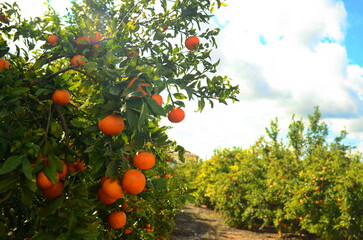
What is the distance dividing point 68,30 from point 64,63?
0.94m

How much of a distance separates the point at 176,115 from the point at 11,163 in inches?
39.9

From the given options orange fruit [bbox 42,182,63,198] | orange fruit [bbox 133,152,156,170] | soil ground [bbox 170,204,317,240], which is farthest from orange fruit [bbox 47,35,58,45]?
soil ground [bbox 170,204,317,240]

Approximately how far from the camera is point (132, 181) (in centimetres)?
165

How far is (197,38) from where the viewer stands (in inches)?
121

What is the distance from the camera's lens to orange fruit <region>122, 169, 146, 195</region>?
65.0 inches

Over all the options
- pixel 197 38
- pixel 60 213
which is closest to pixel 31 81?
pixel 60 213

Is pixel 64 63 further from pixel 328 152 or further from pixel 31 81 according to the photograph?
pixel 328 152

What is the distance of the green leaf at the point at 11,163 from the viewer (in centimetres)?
142

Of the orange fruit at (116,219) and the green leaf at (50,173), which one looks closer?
the green leaf at (50,173)

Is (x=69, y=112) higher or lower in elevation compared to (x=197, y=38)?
lower

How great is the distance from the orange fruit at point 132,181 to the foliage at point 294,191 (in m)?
4.00

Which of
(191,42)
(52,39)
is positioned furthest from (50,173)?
(191,42)

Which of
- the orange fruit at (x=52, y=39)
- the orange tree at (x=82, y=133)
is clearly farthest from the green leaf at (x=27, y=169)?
the orange fruit at (x=52, y=39)

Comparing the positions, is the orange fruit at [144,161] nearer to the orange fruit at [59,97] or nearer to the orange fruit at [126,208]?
the orange fruit at [59,97]
